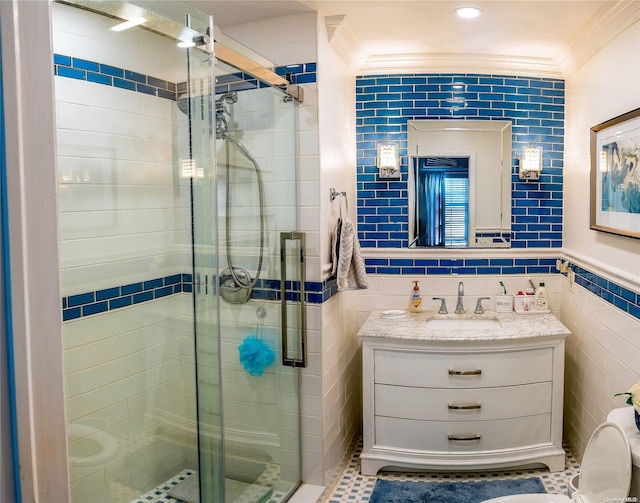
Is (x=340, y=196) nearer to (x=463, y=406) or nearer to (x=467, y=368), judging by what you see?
(x=467, y=368)

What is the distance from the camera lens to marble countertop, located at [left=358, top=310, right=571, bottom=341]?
2.80 metres

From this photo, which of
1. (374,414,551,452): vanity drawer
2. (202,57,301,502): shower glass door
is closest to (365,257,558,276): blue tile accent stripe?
(374,414,551,452): vanity drawer

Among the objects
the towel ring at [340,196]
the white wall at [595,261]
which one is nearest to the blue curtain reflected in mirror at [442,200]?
the towel ring at [340,196]

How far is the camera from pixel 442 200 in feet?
Answer: 10.8

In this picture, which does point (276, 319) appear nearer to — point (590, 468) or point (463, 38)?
point (590, 468)

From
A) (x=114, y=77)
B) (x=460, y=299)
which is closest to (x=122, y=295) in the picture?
(x=114, y=77)

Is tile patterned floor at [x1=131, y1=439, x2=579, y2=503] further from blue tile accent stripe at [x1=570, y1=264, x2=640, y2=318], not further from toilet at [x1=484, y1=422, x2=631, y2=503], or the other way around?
blue tile accent stripe at [x1=570, y1=264, x2=640, y2=318]

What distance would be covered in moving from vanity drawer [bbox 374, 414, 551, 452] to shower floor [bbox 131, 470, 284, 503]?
0.70 m

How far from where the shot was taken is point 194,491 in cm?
183

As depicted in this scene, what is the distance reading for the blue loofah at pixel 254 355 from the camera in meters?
Result: 2.30

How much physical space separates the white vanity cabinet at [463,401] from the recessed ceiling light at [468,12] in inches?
62.1

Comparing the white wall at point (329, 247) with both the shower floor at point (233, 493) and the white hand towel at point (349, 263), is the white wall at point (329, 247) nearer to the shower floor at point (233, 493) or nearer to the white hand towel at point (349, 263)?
the white hand towel at point (349, 263)

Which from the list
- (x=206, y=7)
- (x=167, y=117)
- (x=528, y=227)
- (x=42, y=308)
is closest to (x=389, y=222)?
(x=528, y=227)

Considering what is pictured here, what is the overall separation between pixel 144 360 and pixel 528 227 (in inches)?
98.7
